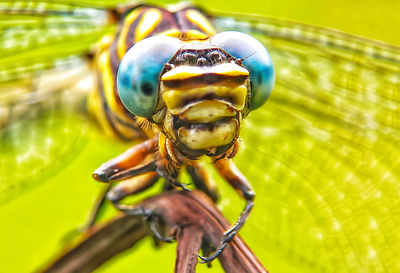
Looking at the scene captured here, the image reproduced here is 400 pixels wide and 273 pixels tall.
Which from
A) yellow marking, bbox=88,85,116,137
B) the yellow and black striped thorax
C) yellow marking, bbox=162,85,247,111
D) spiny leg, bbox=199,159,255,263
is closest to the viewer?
yellow marking, bbox=162,85,247,111

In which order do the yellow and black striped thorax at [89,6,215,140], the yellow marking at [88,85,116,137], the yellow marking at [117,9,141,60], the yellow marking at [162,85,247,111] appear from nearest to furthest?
the yellow marking at [162,85,247,111], the yellow and black striped thorax at [89,6,215,140], the yellow marking at [117,9,141,60], the yellow marking at [88,85,116,137]

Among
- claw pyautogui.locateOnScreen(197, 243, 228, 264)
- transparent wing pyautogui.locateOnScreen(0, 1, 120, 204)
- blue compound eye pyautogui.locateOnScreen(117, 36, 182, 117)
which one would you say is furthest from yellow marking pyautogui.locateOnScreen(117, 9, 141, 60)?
claw pyautogui.locateOnScreen(197, 243, 228, 264)

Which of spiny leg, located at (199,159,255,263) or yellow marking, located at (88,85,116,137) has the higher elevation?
spiny leg, located at (199,159,255,263)

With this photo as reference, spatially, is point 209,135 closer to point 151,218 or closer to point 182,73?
point 182,73

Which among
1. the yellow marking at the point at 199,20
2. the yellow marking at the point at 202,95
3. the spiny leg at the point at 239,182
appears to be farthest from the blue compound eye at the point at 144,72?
the yellow marking at the point at 199,20

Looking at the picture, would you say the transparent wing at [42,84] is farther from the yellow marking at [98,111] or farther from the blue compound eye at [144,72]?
the blue compound eye at [144,72]

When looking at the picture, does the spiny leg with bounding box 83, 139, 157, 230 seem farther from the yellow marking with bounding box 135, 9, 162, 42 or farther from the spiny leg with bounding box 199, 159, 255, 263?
the yellow marking with bounding box 135, 9, 162, 42
